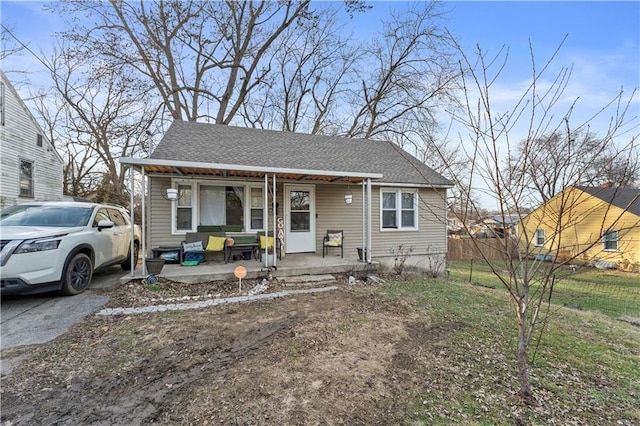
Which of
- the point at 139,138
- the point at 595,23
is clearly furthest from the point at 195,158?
the point at 139,138

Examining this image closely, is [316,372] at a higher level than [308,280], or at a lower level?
lower

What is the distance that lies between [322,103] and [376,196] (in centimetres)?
1393

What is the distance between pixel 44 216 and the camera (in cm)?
553

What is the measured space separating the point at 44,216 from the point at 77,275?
1.33 meters

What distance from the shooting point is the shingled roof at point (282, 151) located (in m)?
8.51

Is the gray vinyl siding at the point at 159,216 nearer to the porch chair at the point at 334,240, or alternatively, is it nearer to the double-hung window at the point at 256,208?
the double-hung window at the point at 256,208

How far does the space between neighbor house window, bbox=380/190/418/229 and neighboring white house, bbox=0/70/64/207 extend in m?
13.2

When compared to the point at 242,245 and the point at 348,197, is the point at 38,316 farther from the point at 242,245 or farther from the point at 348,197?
the point at 348,197

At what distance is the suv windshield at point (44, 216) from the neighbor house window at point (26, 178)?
815 centimetres

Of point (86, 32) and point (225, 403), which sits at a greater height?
point (86, 32)

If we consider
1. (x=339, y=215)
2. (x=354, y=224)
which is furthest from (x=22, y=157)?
→ (x=354, y=224)

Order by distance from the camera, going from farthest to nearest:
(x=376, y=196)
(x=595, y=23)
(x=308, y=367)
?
(x=376, y=196) < (x=595, y=23) < (x=308, y=367)

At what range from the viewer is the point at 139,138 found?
17562 mm

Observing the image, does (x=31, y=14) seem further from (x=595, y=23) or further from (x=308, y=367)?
(x=595, y=23)
